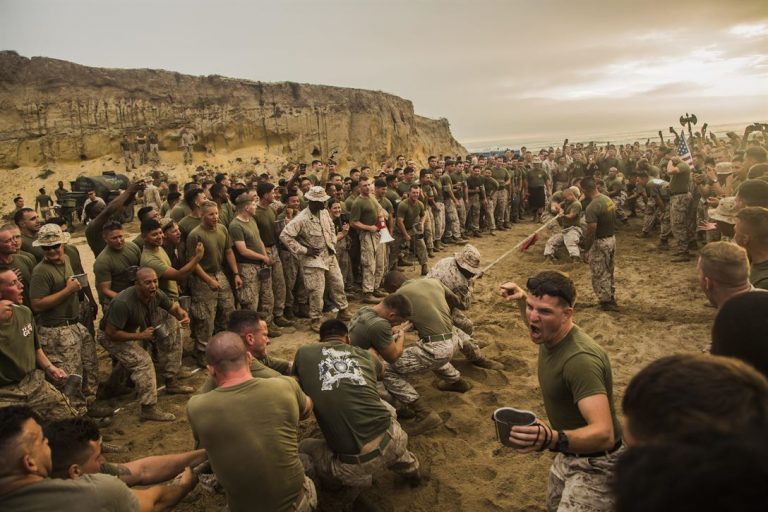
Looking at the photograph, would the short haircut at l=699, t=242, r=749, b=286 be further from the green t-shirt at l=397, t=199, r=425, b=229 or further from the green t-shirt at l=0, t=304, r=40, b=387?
the green t-shirt at l=397, t=199, r=425, b=229

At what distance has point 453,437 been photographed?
15.7 ft

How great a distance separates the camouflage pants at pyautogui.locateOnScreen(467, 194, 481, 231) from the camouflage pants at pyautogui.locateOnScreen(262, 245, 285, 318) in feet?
27.7

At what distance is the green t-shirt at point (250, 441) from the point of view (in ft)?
9.58

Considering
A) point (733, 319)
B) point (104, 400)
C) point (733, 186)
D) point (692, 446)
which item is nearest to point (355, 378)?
point (733, 319)

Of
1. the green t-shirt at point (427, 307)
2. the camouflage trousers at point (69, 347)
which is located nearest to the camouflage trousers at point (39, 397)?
the camouflage trousers at point (69, 347)

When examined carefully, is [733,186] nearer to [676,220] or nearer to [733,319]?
[676,220]

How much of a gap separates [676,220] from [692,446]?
1201 centimetres

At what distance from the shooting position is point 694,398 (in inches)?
53.7

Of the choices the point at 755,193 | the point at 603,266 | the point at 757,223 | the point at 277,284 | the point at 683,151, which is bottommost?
the point at 277,284

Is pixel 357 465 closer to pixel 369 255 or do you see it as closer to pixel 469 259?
pixel 469 259

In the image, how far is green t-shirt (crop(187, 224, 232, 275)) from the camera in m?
6.56

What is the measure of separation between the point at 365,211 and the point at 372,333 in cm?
511

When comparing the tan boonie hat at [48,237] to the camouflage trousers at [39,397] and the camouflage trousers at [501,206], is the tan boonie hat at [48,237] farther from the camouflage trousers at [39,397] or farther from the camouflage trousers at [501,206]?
the camouflage trousers at [501,206]

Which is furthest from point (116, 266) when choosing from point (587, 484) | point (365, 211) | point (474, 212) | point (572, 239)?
point (474, 212)
